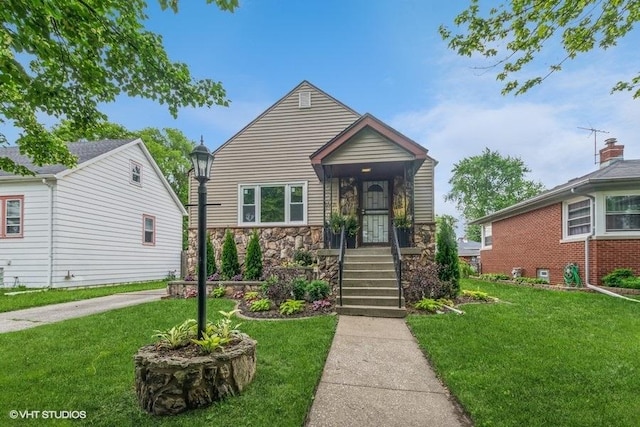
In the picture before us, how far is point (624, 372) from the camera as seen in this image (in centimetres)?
370

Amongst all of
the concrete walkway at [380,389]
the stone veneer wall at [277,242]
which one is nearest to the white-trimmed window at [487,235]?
the stone veneer wall at [277,242]

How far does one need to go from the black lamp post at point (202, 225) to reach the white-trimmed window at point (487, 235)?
18086mm

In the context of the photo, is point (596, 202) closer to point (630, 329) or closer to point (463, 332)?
point (630, 329)

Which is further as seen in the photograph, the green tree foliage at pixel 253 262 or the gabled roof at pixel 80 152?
the gabled roof at pixel 80 152

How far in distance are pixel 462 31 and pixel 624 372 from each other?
4.36 m

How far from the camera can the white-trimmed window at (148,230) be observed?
1530 centimetres

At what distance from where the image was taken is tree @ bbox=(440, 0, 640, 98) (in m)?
3.63

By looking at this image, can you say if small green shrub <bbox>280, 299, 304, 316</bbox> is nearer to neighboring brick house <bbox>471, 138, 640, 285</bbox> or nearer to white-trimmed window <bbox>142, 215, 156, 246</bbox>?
neighboring brick house <bbox>471, 138, 640, 285</bbox>

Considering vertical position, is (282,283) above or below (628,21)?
below

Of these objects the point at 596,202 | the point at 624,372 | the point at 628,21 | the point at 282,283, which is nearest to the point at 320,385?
the point at 624,372

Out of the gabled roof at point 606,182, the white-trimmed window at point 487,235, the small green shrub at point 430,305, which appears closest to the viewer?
the small green shrub at point 430,305

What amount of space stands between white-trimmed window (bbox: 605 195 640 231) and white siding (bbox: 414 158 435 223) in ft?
16.8

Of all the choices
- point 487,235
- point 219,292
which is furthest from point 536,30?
point 487,235

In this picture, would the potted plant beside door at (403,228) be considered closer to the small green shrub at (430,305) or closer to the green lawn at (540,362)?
the small green shrub at (430,305)
